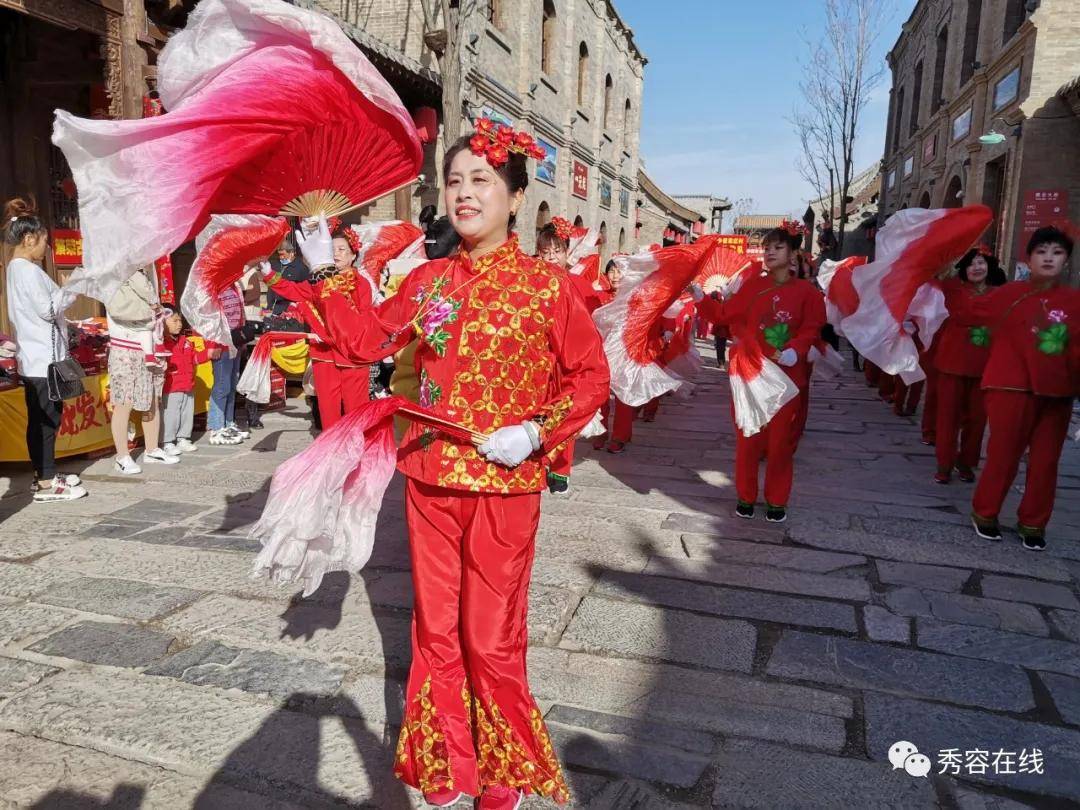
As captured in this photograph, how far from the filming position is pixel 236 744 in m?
2.41

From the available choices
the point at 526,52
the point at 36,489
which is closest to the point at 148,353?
the point at 36,489

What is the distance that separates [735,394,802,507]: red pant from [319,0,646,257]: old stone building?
783 cm

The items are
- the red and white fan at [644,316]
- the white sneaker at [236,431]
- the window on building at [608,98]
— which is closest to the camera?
the red and white fan at [644,316]

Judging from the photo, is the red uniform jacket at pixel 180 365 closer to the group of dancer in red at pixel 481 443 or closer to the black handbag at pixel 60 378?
the black handbag at pixel 60 378

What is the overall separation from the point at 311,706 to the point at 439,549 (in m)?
0.96

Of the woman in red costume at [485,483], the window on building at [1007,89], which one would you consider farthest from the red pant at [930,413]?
the window on building at [1007,89]

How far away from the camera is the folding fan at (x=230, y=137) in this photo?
2012 millimetres

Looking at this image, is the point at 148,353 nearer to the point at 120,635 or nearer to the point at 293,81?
the point at 120,635

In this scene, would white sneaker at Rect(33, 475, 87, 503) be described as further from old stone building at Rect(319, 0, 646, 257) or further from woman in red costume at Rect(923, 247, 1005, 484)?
old stone building at Rect(319, 0, 646, 257)

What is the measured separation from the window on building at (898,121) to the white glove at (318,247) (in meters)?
27.7

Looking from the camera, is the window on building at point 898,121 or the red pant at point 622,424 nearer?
the red pant at point 622,424

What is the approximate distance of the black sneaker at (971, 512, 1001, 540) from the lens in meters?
4.60

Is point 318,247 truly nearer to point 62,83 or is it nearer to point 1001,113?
point 62,83

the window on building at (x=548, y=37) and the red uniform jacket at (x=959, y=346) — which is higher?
the window on building at (x=548, y=37)
